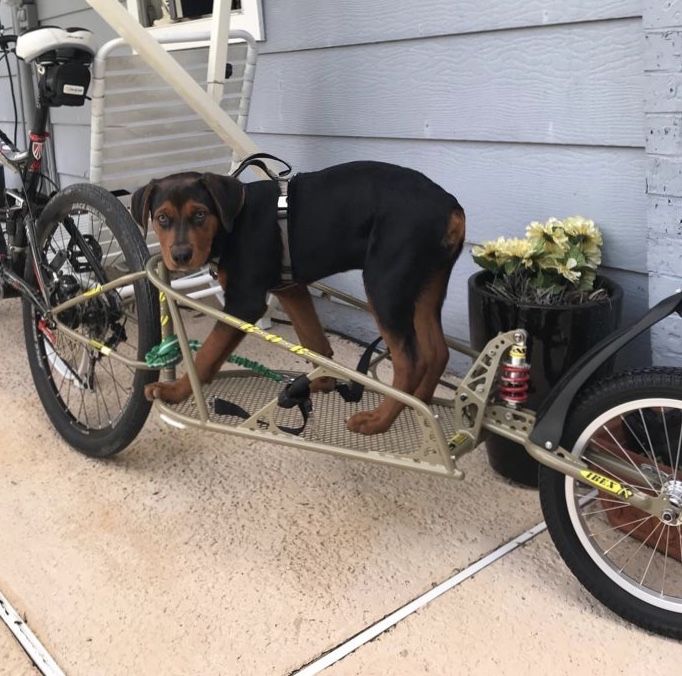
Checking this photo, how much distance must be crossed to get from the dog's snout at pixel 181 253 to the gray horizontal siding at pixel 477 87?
1.08m

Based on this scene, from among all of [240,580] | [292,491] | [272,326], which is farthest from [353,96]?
[240,580]

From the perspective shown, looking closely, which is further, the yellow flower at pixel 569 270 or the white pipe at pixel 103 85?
the white pipe at pixel 103 85

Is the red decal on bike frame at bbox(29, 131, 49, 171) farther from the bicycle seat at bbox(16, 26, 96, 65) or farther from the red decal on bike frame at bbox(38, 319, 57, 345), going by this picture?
the red decal on bike frame at bbox(38, 319, 57, 345)

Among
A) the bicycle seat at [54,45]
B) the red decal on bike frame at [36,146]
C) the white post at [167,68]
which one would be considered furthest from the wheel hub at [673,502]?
the red decal on bike frame at [36,146]

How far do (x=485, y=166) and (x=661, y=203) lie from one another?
690 mm

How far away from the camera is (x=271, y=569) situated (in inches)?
A: 66.0

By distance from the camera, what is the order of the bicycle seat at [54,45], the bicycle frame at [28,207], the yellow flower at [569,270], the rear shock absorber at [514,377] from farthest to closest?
the bicycle frame at [28,207] < the bicycle seat at [54,45] < the yellow flower at [569,270] < the rear shock absorber at [514,377]

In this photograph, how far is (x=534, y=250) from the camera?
1.84 m

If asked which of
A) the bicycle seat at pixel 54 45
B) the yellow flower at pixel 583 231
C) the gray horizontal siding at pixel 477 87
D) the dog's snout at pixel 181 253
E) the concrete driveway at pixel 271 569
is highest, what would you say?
the bicycle seat at pixel 54 45

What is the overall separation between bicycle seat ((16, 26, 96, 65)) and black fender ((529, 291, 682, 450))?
5.46 ft

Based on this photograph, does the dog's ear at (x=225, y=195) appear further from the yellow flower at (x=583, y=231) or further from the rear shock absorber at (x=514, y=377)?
the yellow flower at (x=583, y=231)

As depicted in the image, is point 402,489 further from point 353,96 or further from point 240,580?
point 353,96

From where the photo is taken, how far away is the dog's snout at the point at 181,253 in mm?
1612

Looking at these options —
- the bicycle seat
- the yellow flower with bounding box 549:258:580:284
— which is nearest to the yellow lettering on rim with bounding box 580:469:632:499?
the yellow flower with bounding box 549:258:580:284
